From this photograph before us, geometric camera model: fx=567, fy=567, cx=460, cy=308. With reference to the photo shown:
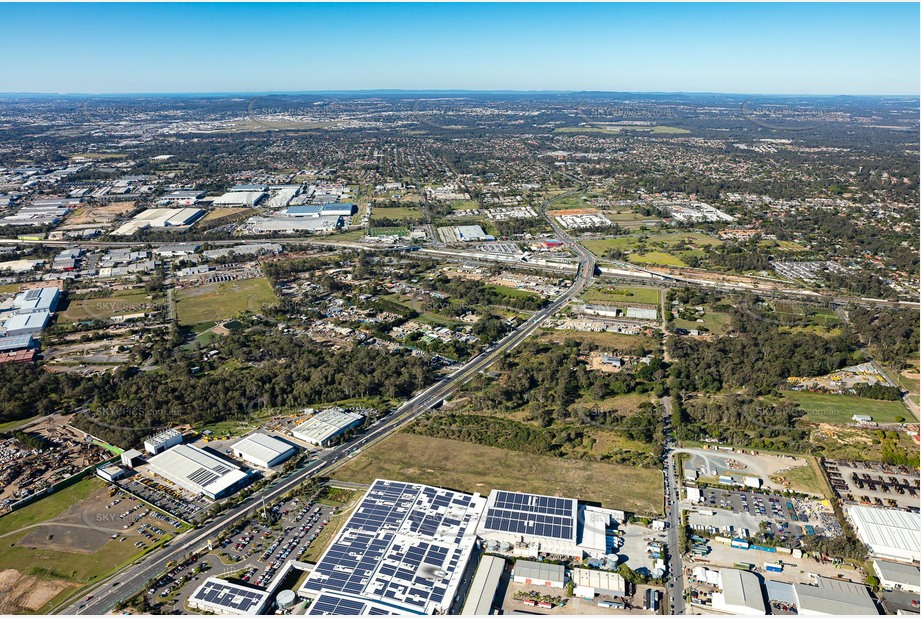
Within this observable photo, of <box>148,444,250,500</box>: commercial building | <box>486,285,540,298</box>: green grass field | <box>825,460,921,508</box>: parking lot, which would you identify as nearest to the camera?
<box>825,460,921,508</box>: parking lot

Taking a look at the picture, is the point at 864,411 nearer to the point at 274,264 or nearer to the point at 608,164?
the point at 274,264

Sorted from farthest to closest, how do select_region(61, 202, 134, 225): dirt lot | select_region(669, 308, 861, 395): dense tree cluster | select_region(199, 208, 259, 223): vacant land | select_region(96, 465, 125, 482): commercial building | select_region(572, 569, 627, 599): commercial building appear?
select_region(199, 208, 259, 223): vacant land
select_region(61, 202, 134, 225): dirt lot
select_region(669, 308, 861, 395): dense tree cluster
select_region(96, 465, 125, 482): commercial building
select_region(572, 569, 627, 599): commercial building

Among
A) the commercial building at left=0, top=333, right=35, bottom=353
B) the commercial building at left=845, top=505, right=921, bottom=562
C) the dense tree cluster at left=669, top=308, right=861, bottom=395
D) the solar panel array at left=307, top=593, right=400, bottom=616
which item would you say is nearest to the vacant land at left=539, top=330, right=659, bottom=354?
the dense tree cluster at left=669, top=308, right=861, bottom=395

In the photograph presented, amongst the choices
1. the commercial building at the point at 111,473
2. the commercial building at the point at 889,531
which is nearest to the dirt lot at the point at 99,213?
the commercial building at the point at 111,473

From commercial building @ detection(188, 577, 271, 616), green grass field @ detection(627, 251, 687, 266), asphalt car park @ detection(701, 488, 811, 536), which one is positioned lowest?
Result: commercial building @ detection(188, 577, 271, 616)

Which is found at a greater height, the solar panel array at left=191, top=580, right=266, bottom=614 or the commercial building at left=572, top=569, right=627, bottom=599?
the commercial building at left=572, top=569, right=627, bottom=599

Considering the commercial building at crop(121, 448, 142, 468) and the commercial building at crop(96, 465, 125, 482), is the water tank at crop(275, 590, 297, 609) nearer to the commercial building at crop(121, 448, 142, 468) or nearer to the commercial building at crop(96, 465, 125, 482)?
the commercial building at crop(96, 465, 125, 482)
